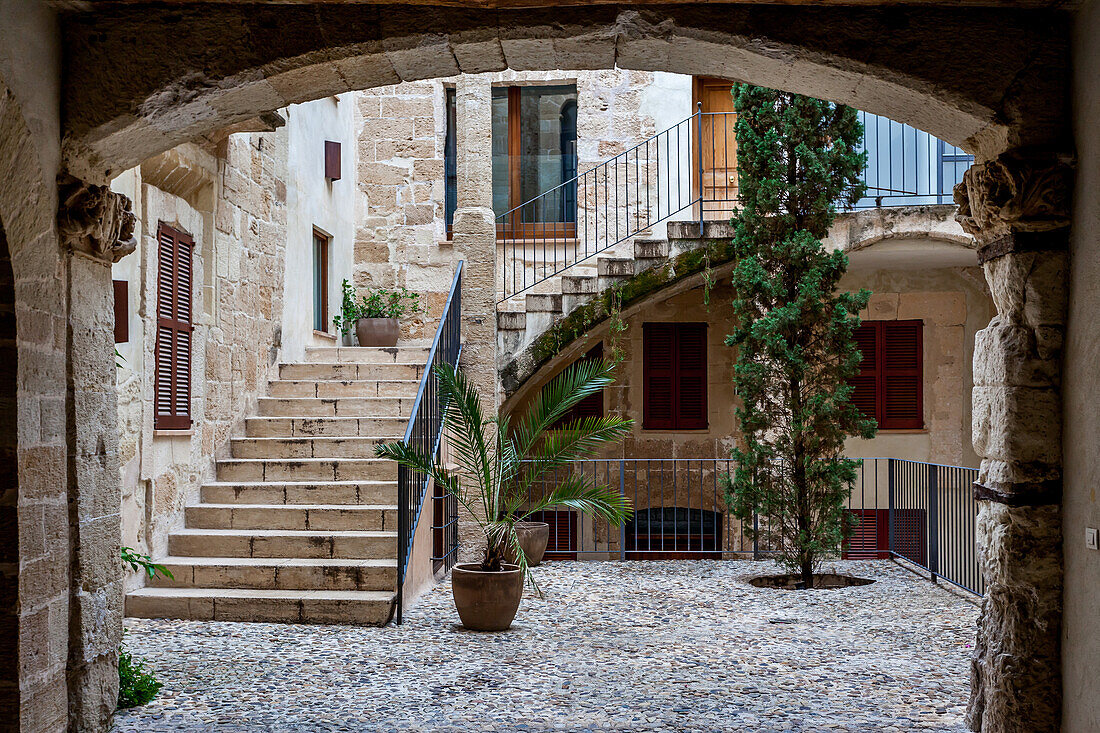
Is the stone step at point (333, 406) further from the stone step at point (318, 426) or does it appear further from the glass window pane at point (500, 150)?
the glass window pane at point (500, 150)

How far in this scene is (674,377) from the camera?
1219cm

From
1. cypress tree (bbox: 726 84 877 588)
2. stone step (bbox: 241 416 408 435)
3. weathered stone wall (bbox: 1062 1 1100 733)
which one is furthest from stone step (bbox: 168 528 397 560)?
weathered stone wall (bbox: 1062 1 1100 733)

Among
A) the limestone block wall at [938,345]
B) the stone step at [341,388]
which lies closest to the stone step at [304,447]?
the stone step at [341,388]

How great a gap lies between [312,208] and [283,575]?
459cm

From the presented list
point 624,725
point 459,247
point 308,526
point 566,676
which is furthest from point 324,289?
point 624,725

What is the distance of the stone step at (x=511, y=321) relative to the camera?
31.6ft

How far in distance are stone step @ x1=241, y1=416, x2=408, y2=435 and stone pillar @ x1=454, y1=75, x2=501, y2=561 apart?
59.0 inches

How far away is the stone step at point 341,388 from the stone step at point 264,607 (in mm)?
2632

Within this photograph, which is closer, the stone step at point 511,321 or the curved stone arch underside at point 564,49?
the curved stone arch underside at point 564,49

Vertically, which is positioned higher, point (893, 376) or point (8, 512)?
point (893, 376)

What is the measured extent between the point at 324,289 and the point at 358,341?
0.67 metres

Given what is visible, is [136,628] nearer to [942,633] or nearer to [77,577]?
[77,577]

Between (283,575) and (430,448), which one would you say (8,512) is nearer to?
(283,575)

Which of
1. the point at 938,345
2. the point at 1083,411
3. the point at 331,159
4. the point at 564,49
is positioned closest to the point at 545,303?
the point at 331,159
